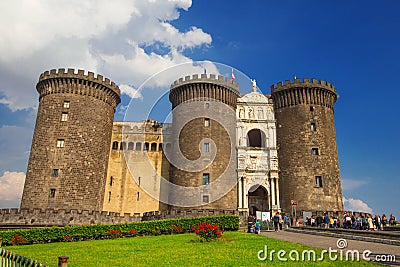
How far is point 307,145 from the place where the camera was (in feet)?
127

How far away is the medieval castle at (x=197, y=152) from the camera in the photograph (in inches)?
1380

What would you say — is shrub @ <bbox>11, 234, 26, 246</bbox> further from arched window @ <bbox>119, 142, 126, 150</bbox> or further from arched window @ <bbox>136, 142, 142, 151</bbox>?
arched window @ <bbox>136, 142, 142, 151</bbox>

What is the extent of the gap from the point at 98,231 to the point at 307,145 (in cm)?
2531

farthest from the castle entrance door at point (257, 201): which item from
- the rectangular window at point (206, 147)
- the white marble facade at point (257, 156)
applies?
the rectangular window at point (206, 147)

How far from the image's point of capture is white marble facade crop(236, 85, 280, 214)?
3844 centimetres

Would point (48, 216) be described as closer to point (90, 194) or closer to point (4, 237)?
point (90, 194)

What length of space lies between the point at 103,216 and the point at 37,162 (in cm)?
925

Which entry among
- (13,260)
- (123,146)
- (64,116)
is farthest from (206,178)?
(13,260)

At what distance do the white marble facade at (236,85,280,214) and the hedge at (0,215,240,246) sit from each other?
12.8 metres

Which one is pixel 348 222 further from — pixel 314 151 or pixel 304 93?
pixel 304 93

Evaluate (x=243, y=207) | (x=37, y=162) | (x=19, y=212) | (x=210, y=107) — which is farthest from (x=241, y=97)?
(x=19, y=212)

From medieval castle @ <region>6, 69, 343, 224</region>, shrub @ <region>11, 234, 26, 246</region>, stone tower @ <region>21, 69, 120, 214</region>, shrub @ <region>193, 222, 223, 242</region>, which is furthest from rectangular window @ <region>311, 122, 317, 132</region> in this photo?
shrub @ <region>11, 234, 26, 246</region>

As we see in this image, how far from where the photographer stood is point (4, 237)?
72.3 feet

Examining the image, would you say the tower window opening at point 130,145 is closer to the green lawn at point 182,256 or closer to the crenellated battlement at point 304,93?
the crenellated battlement at point 304,93
